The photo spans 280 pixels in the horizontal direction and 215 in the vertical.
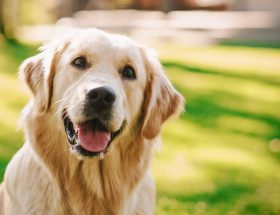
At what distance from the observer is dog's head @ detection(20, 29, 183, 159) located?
3.46 m

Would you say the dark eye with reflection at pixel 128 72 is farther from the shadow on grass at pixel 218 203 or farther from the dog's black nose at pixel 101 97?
the shadow on grass at pixel 218 203

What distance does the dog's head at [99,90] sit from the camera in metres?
3.46

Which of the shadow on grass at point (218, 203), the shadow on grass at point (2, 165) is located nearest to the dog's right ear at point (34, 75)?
the shadow on grass at point (218, 203)

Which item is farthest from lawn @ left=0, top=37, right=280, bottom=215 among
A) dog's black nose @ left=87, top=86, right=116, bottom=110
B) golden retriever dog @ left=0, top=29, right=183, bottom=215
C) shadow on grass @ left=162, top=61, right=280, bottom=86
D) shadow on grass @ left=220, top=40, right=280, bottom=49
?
shadow on grass @ left=220, top=40, right=280, bottom=49

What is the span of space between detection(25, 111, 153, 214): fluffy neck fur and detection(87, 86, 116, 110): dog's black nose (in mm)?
320

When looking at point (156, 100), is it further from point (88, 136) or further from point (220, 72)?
point (220, 72)

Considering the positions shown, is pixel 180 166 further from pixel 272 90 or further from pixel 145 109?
pixel 272 90

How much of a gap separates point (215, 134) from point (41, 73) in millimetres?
3779

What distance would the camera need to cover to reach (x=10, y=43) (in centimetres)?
1372

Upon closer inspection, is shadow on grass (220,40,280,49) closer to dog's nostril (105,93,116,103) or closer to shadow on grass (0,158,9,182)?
shadow on grass (0,158,9,182)

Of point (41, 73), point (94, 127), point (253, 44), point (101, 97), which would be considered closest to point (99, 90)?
point (101, 97)

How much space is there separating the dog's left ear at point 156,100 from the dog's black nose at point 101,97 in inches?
17.2

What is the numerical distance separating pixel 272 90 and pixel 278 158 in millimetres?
3457

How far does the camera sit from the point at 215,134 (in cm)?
725
